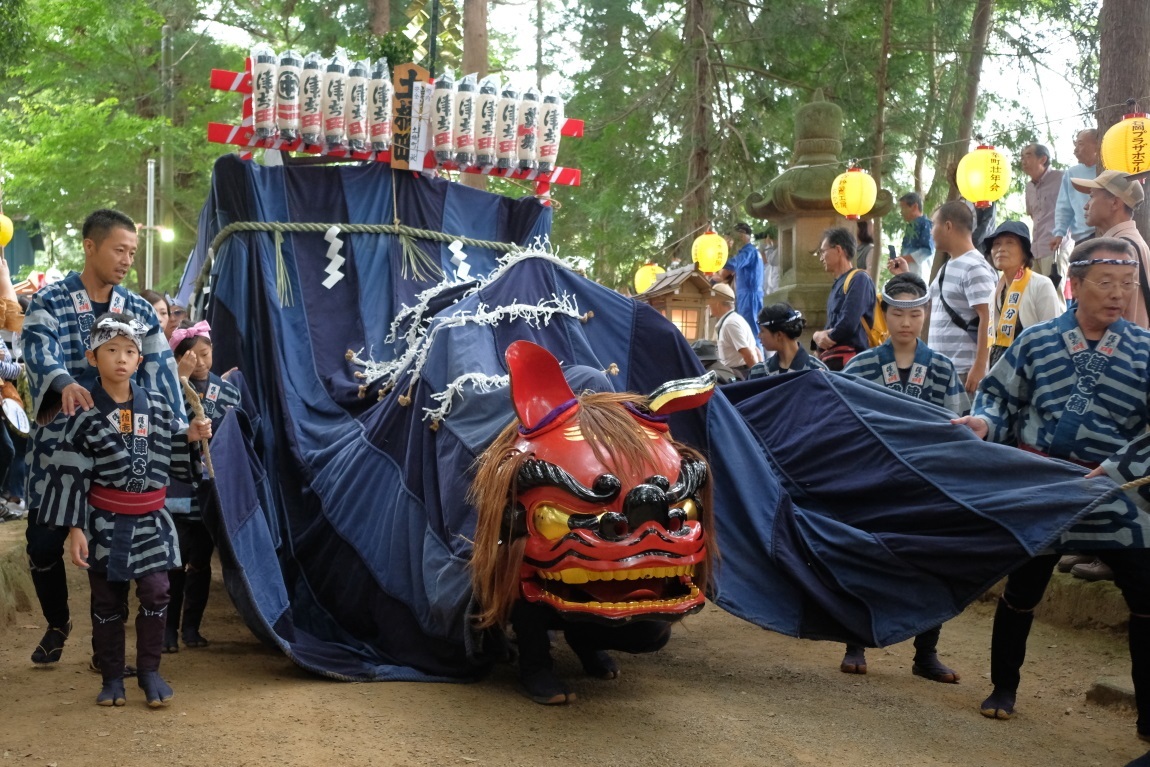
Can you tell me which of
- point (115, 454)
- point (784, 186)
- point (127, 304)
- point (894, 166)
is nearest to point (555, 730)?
point (115, 454)

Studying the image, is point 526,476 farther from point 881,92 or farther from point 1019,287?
point 881,92

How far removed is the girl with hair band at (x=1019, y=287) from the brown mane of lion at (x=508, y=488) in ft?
8.52

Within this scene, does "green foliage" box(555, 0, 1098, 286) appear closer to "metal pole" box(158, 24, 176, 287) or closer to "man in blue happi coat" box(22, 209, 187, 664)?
"metal pole" box(158, 24, 176, 287)

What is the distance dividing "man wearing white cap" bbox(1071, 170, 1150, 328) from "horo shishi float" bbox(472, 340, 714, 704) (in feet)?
8.79

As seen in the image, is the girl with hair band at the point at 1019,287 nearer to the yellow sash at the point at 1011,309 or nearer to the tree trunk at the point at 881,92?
the yellow sash at the point at 1011,309

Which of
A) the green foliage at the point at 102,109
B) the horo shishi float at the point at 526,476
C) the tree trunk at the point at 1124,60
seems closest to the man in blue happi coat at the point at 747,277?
the tree trunk at the point at 1124,60

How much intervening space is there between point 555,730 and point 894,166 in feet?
39.7

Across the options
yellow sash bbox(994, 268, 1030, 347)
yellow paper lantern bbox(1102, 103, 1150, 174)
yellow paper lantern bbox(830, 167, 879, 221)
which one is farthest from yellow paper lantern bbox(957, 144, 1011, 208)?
A: yellow sash bbox(994, 268, 1030, 347)

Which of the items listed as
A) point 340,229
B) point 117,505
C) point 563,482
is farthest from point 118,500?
point 340,229

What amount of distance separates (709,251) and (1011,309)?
22.7ft

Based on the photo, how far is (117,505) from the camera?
3916 mm

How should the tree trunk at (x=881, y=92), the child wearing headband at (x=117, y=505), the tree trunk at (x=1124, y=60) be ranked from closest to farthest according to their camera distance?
the child wearing headband at (x=117, y=505) < the tree trunk at (x=1124, y=60) < the tree trunk at (x=881, y=92)

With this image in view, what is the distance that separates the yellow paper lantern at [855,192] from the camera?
9.63m

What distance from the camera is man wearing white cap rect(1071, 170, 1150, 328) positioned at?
5.39m
